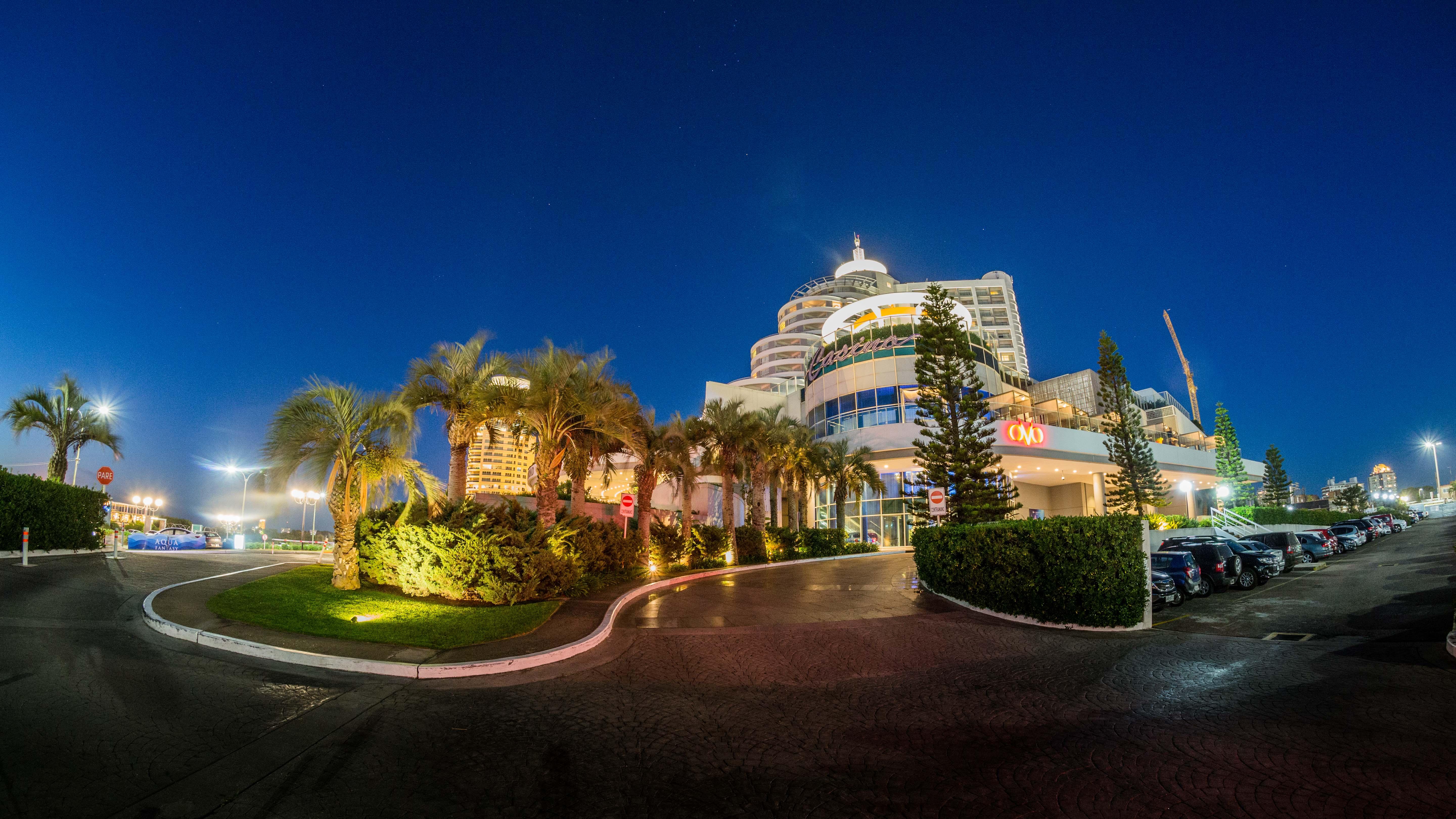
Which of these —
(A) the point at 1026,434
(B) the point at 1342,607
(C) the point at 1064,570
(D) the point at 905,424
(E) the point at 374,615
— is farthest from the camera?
(D) the point at 905,424

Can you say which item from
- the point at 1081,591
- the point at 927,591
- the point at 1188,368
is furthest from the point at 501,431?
the point at 1188,368

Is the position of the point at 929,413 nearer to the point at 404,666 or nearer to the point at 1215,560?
the point at 1215,560

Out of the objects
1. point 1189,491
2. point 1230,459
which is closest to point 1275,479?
point 1230,459

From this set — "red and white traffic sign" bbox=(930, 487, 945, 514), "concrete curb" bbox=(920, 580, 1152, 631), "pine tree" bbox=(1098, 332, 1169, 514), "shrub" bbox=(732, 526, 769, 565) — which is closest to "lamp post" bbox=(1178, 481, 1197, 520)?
"pine tree" bbox=(1098, 332, 1169, 514)

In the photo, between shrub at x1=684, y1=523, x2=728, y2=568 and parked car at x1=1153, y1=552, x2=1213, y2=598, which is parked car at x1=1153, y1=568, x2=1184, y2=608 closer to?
parked car at x1=1153, y1=552, x2=1213, y2=598

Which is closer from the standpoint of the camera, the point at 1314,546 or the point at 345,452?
the point at 345,452

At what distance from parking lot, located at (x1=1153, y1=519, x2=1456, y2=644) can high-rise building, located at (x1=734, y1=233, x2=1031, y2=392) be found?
69.0 metres

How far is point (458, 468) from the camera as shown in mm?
19672

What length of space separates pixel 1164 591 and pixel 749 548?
17.5 m

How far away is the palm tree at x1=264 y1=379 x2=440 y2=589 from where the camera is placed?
13672 mm

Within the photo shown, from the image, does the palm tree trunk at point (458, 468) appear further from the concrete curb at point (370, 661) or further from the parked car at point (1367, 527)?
the parked car at point (1367, 527)

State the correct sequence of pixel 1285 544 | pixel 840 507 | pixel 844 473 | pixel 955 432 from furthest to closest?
pixel 840 507 → pixel 844 473 → pixel 955 432 → pixel 1285 544

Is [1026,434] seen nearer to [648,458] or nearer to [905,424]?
[905,424]

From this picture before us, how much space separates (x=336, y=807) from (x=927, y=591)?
15787 mm
